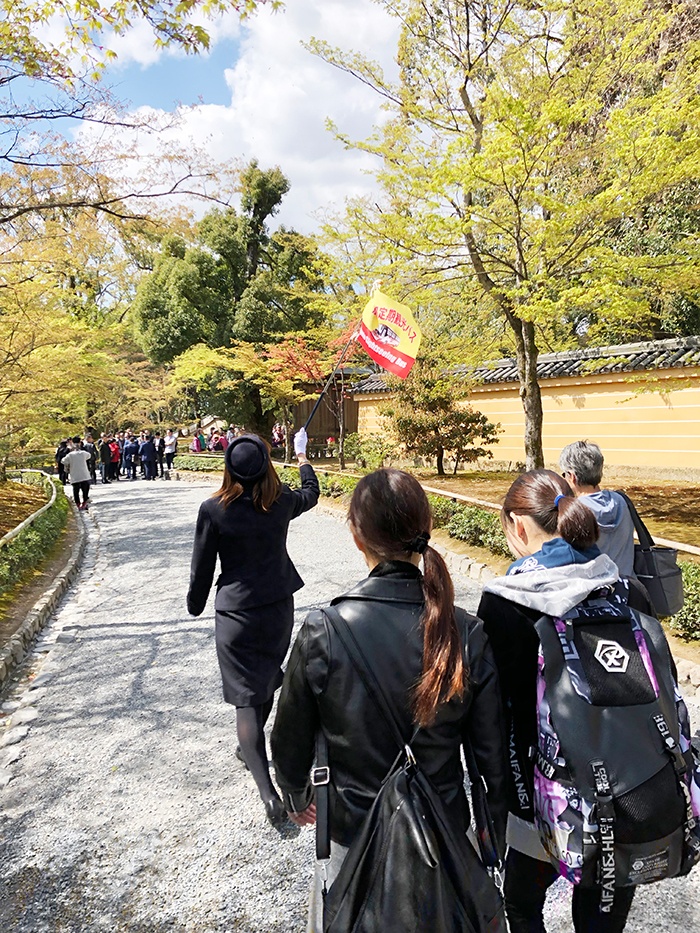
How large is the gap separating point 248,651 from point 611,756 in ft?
5.70

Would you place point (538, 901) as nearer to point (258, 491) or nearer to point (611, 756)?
point (611, 756)

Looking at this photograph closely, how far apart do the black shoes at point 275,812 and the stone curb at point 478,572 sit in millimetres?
1435

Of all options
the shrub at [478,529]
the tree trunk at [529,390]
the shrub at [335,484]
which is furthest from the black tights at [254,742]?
the shrub at [335,484]

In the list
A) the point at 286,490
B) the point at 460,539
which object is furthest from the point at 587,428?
the point at 286,490

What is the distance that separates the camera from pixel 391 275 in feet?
27.5

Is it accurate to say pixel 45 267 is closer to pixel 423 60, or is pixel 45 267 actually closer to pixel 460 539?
pixel 423 60

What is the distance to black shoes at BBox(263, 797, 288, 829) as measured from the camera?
283 cm

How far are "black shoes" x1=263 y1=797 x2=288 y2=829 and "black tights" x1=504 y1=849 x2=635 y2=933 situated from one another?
1.32m

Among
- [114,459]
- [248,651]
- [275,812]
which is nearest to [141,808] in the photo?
[275,812]

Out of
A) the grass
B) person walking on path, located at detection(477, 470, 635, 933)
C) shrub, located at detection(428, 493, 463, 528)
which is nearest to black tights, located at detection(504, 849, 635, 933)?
person walking on path, located at detection(477, 470, 635, 933)

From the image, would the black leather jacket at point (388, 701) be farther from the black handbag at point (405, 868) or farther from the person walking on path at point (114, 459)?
the person walking on path at point (114, 459)

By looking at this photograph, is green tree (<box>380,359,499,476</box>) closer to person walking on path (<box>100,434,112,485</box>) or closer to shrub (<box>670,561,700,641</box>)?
shrub (<box>670,561,700,641</box>)

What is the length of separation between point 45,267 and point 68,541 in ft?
14.3

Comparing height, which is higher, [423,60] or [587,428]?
[423,60]
